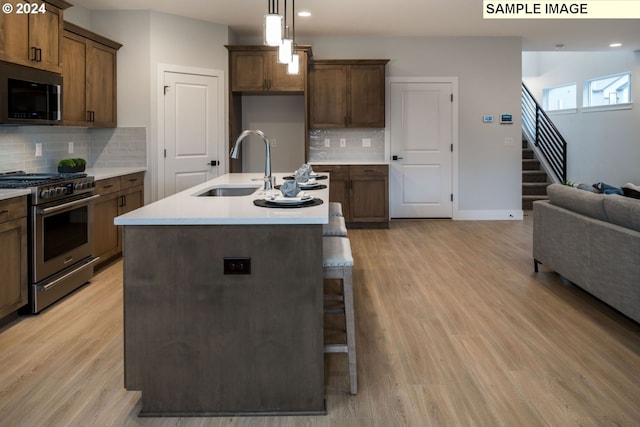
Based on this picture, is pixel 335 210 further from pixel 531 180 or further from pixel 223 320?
pixel 531 180

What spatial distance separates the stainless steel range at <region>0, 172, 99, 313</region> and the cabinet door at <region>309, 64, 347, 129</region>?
369 cm

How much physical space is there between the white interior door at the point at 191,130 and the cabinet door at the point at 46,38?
1914 millimetres

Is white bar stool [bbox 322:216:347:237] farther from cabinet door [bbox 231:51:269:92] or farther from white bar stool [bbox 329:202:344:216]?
cabinet door [bbox 231:51:269:92]

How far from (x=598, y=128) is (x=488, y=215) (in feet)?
10.3

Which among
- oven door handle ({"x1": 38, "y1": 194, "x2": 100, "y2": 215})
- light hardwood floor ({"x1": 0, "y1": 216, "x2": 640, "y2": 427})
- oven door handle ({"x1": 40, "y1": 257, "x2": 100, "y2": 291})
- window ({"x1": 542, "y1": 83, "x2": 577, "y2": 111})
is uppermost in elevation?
window ({"x1": 542, "y1": 83, "x2": 577, "y2": 111})

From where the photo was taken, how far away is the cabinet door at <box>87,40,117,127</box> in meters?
5.36

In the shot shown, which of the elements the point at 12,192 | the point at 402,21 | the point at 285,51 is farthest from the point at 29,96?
the point at 402,21

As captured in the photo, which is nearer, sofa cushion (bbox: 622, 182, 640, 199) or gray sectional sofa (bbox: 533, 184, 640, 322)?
gray sectional sofa (bbox: 533, 184, 640, 322)

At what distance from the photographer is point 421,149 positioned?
7.86 meters

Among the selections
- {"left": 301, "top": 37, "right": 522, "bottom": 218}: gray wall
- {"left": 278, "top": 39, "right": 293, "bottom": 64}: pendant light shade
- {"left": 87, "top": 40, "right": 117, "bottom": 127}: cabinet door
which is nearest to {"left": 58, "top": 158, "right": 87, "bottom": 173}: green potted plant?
{"left": 87, "top": 40, "right": 117, "bottom": 127}: cabinet door

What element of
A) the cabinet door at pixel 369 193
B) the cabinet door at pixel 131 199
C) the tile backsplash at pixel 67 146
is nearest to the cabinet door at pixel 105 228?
the cabinet door at pixel 131 199

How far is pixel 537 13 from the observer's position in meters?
5.39

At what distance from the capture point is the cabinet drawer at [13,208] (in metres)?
3.28

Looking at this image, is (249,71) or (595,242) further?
(249,71)
